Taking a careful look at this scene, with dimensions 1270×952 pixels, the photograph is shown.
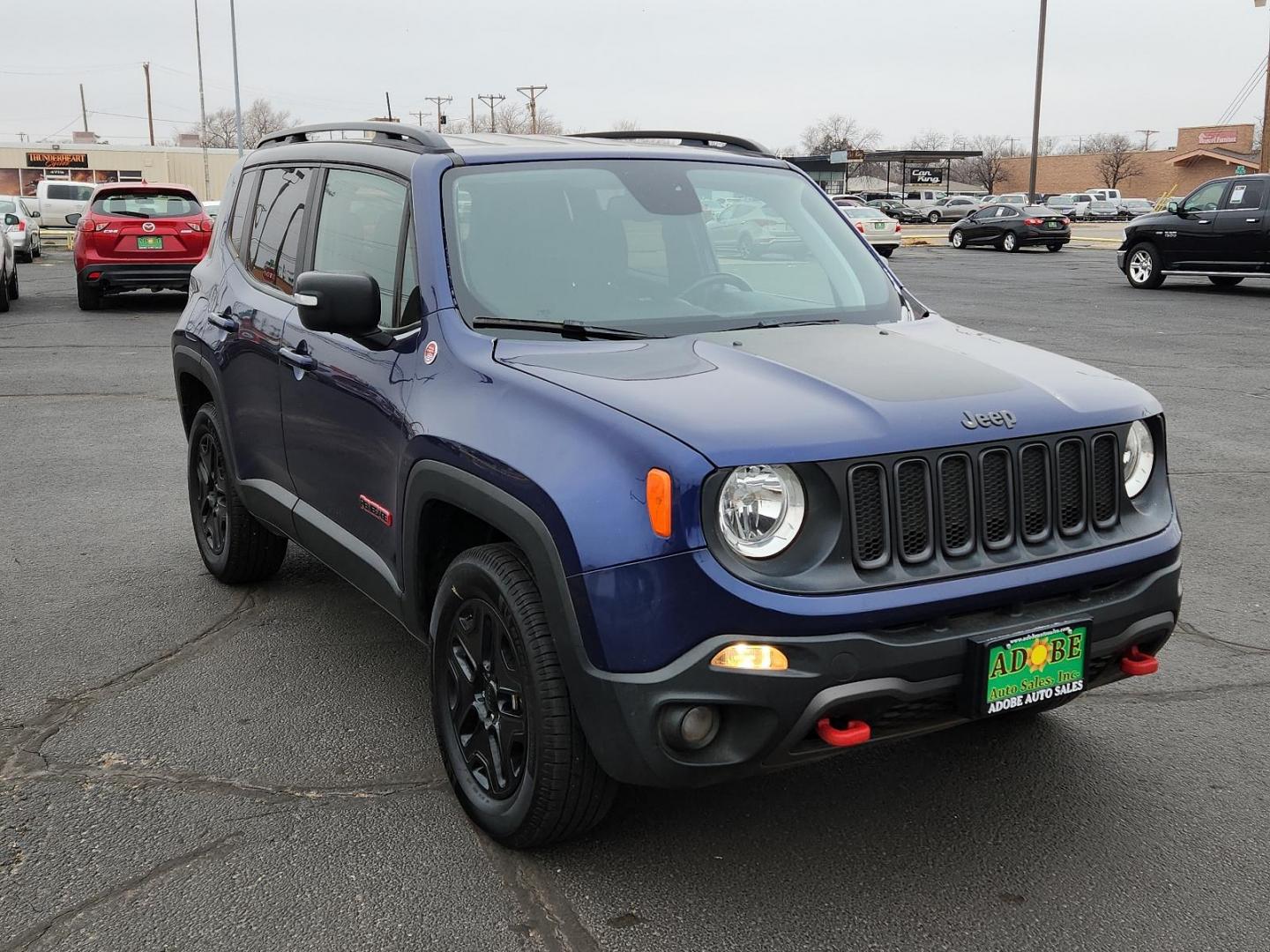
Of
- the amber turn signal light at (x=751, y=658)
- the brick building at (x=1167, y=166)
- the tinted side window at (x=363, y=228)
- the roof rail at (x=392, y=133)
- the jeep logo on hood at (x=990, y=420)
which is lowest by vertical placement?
the amber turn signal light at (x=751, y=658)

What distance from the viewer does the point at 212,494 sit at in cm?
561

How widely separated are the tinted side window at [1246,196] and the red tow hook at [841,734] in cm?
1899

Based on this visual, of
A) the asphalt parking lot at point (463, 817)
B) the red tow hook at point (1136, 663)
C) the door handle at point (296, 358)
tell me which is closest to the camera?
the asphalt parking lot at point (463, 817)

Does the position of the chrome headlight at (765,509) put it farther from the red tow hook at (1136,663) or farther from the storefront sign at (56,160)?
the storefront sign at (56,160)

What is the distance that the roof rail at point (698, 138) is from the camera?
4.84 m

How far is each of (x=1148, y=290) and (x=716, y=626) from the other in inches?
820

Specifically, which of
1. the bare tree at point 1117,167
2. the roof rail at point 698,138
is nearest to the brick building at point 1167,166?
the bare tree at point 1117,167

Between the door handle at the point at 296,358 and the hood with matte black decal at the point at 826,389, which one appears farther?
the door handle at the point at 296,358

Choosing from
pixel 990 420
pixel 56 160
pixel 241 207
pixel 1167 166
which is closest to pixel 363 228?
pixel 241 207

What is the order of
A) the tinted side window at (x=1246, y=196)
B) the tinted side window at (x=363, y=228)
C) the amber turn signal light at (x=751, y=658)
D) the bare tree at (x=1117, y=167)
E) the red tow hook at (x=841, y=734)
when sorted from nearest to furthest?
1. the amber turn signal light at (x=751, y=658)
2. the red tow hook at (x=841, y=734)
3. the tinted side window at (x=363, y=228)
4. the tinted side window at (x=1246, y=196)
5. the bare tree at (x=1117, y=167)

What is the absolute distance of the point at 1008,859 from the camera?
10.8 ft

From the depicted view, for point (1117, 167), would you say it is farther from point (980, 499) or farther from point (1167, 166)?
point (980, 499)

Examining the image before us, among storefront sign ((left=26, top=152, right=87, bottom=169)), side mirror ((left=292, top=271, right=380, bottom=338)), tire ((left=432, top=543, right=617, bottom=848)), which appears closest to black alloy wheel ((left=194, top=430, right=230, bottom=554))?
side mirror ((left=292, top=271, right=380, bottom=338))

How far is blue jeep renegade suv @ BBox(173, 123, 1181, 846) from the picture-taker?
109 inches
